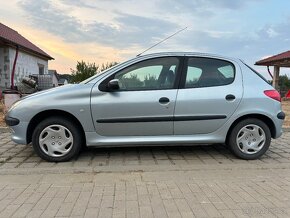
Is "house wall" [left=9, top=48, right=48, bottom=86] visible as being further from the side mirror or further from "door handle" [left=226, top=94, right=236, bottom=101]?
"door handle" [left=226, top=94, right=236, bottom=101]

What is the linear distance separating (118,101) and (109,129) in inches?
18.5

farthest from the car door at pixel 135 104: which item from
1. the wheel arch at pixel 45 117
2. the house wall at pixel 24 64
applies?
the house wall at pixel 24 64

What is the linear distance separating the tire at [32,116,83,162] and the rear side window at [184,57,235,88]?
A: 1.97 m

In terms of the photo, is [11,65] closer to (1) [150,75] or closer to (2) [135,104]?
(1) [150,75]

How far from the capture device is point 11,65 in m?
20.8

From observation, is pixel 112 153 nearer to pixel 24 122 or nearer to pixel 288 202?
pixel 24 122

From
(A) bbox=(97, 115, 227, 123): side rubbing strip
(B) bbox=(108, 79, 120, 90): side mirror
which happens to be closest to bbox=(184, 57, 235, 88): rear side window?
(A) bbox=(97, 115, 227, 123): side rubbing strip

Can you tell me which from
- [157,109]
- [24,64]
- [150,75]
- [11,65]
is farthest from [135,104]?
[24,64]

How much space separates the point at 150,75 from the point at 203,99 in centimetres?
94

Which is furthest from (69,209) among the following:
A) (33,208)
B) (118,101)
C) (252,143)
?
(252,143)

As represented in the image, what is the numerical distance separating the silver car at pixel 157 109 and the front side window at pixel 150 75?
0.02m

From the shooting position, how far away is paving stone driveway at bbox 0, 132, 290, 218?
3799mm

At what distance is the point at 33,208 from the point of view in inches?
151

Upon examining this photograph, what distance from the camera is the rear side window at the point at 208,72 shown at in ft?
19.2
